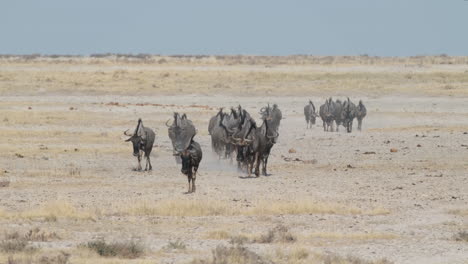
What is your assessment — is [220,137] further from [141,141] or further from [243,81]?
[243,81]

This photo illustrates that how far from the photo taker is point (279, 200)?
808 inches

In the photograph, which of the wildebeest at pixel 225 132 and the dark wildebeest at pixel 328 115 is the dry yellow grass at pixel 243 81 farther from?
the wildebeest at pixel 225 132

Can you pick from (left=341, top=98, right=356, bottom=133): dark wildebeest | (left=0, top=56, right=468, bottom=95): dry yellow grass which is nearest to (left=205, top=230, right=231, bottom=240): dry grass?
(left=341, top=98, right=356, bottom=133): dark wildebeest

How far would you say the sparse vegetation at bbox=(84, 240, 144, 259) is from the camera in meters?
14.1

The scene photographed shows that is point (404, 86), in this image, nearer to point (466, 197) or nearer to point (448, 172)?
point (448, 172)

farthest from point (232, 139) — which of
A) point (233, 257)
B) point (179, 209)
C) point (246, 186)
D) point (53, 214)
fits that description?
point (233, 257)

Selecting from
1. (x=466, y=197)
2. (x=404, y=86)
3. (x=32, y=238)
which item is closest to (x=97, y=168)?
(x=466, y=197)

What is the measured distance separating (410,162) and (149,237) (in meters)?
14.3

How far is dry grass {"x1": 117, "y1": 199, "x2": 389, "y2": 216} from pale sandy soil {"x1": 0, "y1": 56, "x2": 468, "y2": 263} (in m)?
0.03

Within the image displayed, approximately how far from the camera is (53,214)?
1795cm

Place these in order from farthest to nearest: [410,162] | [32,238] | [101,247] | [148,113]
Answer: [148,113], [410,162], [32,238], [101,247]

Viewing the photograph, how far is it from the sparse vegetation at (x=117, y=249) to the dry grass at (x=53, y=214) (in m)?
3.37

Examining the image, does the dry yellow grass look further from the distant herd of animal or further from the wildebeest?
the distant herd of animal

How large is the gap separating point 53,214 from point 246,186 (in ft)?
Answer: 21.7
